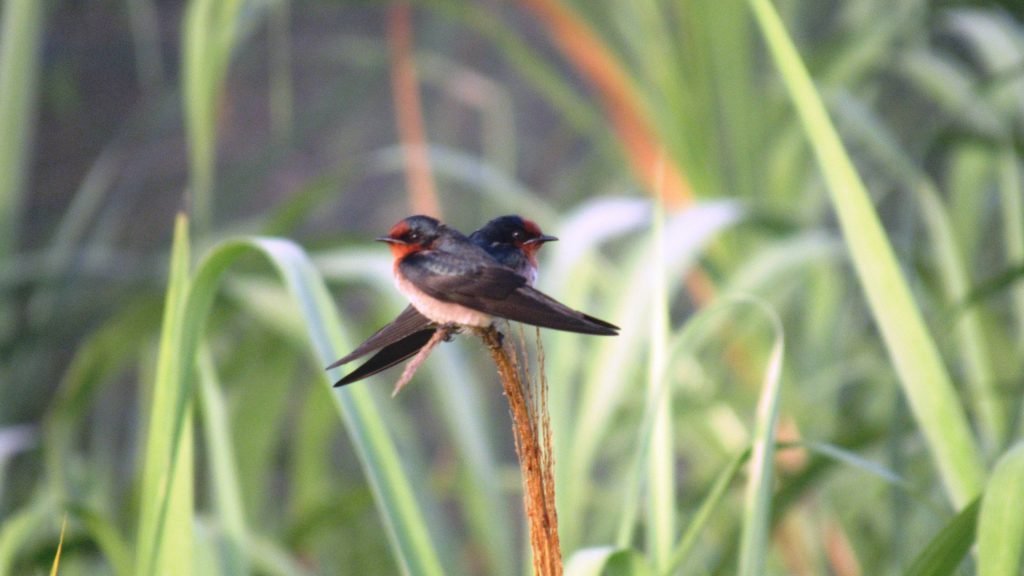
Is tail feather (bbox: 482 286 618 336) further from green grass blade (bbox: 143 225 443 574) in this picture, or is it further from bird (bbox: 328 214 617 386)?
green grass blade (bbox: 143 225 443 574)

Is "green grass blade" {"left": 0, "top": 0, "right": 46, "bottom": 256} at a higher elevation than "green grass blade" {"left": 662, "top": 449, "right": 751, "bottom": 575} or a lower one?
higher

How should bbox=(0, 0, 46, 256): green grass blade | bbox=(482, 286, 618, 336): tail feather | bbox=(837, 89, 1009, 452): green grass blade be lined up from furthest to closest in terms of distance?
bbox=(0, 0, 46, 256): green grass blade → bbox=(837, 89, 1009, 452): green grass blade → bbox=(482, 286, 618, 336): tail feather

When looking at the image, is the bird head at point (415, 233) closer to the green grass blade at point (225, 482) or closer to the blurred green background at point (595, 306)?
the blurred green background at point (595, 306)

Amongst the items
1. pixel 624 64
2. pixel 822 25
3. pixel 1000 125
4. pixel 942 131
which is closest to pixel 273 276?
pixel 624 64

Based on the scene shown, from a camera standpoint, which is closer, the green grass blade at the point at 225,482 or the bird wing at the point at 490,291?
the bird wing at the point at 490,291

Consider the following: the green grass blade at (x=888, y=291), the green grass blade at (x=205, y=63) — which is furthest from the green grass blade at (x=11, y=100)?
→ the green grass blade at (x=888, y=291)

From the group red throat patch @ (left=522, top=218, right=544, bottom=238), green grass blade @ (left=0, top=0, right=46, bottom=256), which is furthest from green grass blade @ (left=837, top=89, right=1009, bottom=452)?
green grass blade @ (left=0, top=0, right=46, bottom=256)

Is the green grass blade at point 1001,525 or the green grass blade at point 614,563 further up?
the green grass blade at point 614,563

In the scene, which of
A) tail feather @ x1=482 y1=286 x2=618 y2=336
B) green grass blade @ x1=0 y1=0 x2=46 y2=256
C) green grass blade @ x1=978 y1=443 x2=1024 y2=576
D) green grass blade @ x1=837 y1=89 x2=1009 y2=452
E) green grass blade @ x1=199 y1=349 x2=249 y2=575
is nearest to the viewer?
tail feather @ x1=482 y1=286 x2=618 y2=336
